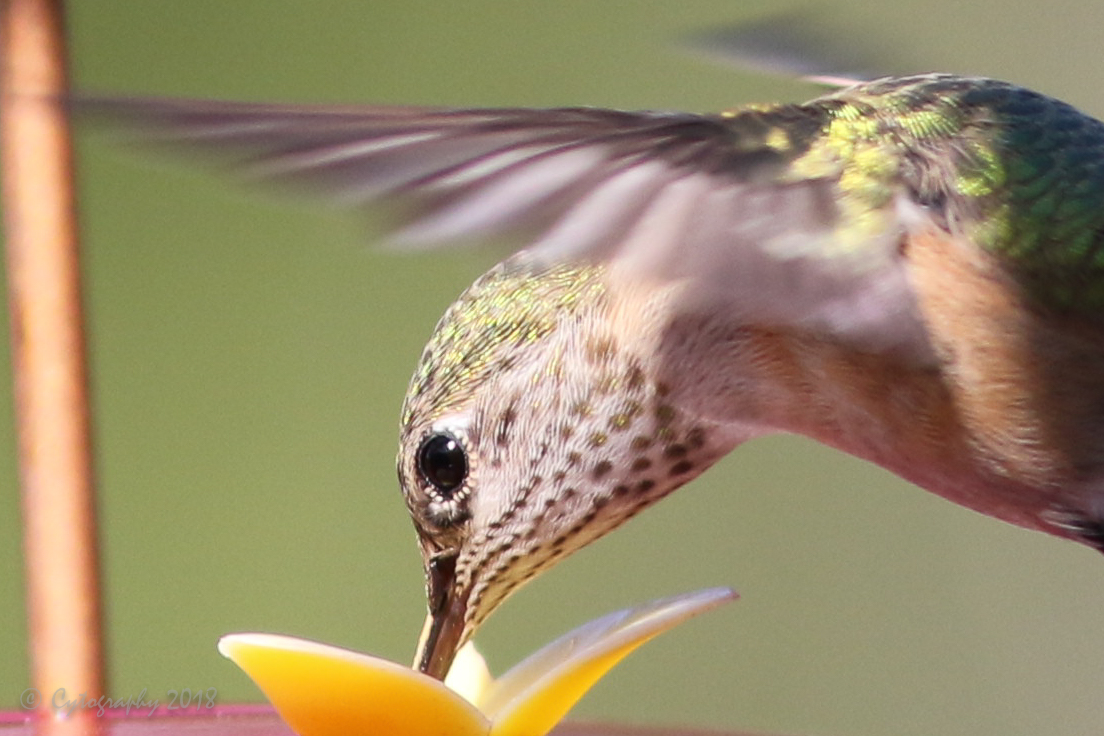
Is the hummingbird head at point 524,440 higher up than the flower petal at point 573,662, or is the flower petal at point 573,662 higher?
the hummingbird head at point 524,440

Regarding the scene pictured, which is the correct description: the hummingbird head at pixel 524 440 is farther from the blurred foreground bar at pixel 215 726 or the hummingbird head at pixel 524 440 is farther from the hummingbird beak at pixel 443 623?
the blurred foreground bar at pixel 215 726

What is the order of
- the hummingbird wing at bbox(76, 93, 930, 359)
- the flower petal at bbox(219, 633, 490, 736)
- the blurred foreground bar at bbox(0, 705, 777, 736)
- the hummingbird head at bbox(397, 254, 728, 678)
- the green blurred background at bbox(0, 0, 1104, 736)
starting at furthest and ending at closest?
the green blurred background at bbox(0, 0, 1104, 736), the hummingbird head at bbox(397, 254, 728, 678), the blurred foreground bar at bbox(0, 705, 777, 736), the flower petal at bbox(219, 633, 490, 736), the hummingbird wing at bbox(76, 93, 930, 359)

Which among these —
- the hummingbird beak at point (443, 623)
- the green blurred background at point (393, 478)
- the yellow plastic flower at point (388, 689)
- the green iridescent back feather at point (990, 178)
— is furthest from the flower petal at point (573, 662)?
the green blurred background at point (393, 478)

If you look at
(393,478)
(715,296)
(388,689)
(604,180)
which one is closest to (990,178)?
(715,296)

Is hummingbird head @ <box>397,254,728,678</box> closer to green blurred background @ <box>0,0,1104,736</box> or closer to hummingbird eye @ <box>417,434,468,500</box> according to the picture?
hummingbird eye @ <box>417,434,468,500</box>

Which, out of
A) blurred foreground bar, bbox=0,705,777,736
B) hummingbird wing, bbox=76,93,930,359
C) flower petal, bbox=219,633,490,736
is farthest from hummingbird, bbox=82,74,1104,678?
flower petal, bbox=219,633,490,736

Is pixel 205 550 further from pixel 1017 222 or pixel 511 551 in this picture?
pixel 1017 222
